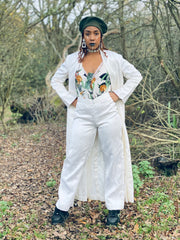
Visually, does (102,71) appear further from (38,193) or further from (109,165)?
(38,193)

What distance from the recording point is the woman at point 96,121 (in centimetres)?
303

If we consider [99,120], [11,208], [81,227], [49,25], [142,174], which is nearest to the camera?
[99,120]

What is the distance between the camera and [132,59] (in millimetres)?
6254

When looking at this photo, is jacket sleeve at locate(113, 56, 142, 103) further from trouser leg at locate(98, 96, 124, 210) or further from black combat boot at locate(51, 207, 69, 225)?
black combat boot at locate(51, 207, 69, 225)

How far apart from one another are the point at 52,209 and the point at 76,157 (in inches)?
36.2

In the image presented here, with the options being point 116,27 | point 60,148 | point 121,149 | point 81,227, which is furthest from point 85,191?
point 116,27

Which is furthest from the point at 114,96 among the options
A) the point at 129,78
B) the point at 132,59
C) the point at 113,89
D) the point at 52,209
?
the point at 132,59

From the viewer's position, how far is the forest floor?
3139 mm

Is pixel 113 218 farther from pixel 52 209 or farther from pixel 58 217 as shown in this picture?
pixel 52 209

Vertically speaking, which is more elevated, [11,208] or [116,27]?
[116,27]

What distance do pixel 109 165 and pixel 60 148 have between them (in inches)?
125

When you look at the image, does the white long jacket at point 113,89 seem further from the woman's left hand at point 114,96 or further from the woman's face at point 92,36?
the woman's face at point 92,36

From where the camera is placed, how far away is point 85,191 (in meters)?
3.27

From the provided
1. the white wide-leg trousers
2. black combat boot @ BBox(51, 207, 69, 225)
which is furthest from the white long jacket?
black combat boot @ BBox(51, 207, 69, 225)
